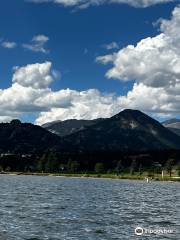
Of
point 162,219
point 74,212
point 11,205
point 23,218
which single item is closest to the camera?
point 23,218

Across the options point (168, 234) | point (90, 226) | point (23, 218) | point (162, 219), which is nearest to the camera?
point (168, 234)

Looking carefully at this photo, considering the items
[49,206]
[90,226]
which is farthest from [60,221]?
[49,206]

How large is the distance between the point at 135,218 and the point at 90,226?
545 inches

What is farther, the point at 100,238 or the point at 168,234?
Result: the point at 168,234

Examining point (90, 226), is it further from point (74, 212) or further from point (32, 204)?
point (32, 204)

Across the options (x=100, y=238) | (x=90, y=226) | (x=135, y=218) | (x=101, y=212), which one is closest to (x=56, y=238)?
(x=100, y=238)

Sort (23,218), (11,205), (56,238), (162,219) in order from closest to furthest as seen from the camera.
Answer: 1. (56,238)
2. (23,218)
3. (162,219)
4. (11,205)

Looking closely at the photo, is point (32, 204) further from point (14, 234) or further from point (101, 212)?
point (14, 234)

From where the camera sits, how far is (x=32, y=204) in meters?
101

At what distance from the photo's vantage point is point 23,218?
75.3m

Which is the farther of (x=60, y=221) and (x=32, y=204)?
(x=32, y=204)

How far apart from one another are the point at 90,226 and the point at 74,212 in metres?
17.4

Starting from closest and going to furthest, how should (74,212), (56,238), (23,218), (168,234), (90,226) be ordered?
(56,238), (168,234), (90,226), (23,218), (74,212)

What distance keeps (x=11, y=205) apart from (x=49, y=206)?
23.7 feet
